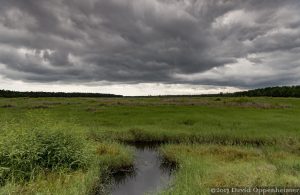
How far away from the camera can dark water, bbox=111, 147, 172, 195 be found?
14.4 meters

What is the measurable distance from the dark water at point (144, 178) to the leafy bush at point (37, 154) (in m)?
2.35

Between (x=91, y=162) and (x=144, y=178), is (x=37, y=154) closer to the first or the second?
(x=91, y=162)

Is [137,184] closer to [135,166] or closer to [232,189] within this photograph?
[135,166]

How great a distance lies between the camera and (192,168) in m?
15.0

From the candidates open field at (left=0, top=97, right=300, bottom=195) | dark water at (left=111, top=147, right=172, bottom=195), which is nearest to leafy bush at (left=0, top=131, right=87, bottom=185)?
open field at (left=0, top=97, right=300, bottom=195)

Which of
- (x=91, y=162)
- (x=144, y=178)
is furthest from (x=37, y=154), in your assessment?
(x=144, y=178)

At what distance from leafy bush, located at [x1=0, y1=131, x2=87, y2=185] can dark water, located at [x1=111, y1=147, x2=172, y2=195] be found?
2.35m

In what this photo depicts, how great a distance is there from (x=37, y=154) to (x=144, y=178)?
603 centimetres

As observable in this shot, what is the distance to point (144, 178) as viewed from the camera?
1631 cm

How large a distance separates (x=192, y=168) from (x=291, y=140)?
12762 millimetres

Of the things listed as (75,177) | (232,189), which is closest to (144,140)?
(75,177)

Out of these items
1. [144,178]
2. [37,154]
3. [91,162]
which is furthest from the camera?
[144,178]

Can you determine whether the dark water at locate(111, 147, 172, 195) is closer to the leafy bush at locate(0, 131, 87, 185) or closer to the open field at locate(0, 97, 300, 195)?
the open field at locate(0, 97, 300, 195)

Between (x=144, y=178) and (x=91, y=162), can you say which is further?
(x=144, y=178)
